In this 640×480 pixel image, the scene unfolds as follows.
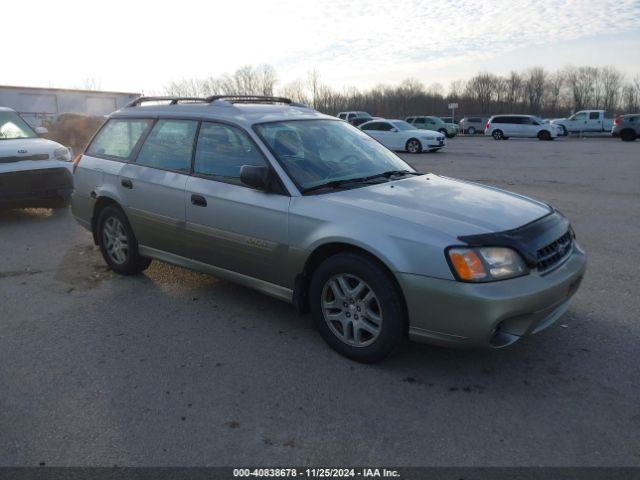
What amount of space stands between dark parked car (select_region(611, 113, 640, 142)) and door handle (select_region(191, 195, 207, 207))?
35.4m

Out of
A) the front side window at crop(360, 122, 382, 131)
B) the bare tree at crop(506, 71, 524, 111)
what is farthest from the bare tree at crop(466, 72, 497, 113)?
the front side window at crop(360, 122, 382, 131)

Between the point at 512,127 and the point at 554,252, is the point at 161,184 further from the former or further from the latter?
the point at 512,127

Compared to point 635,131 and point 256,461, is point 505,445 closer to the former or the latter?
point 256,461

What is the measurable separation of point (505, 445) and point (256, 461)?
50.0 inches

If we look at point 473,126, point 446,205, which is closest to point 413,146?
point 446,205

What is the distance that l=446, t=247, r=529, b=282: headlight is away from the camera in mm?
3150

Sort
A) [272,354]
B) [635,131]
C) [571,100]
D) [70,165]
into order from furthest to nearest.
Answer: [571,100]
[635,131]
[70,165]
[272,354]

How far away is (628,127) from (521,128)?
6713 mm

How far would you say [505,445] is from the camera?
9.11ft

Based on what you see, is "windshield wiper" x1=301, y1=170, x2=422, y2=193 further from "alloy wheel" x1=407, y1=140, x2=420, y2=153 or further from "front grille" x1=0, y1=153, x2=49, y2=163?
"alloy wheel" x1=407, y1=140, x2=420, y2=153

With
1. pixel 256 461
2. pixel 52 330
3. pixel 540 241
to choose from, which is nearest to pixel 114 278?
pixel 52 330

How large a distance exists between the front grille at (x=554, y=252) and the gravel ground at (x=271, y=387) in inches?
26.8

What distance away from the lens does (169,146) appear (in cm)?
491

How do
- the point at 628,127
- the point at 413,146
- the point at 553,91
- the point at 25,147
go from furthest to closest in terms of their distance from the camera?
the point at 553,91 → the point at 628,127 → the point at 413,146 → the point at 25,147
